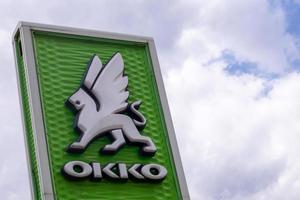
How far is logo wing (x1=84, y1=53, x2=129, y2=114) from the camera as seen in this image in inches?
508

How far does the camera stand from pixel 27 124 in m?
12.6

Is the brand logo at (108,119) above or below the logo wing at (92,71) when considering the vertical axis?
below

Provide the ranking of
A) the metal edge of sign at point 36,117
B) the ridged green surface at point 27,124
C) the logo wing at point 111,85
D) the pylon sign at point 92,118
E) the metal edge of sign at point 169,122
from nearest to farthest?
the metal edge of sign at point 36,117
the pylon sign at point 92,118
the ridged green surface at point 27,124
the metal edge of sign at point 169,122
the logo wing at point 111,85

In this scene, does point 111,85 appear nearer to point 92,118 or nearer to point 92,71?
point 92,71

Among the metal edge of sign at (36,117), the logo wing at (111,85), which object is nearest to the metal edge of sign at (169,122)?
the logo wing at (111,85)

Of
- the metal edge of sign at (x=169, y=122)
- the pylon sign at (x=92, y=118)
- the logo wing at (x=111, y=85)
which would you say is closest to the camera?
the pylon sign at (x=92, y=118)

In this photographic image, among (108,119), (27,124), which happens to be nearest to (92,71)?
(108,119)

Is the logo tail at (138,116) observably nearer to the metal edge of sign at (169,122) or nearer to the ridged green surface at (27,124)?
the metal edge of sign at (169,122)

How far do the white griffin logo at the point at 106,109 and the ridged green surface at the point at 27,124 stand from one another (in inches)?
31.7

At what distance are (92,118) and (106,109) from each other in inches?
16.2

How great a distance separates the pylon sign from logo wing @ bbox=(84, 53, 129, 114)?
0.02 m

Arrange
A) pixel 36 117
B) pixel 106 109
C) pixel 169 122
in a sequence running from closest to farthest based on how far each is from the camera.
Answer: pixel 36 117, pixel 106 109, pixel 169 122

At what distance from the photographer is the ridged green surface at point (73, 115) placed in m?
11.8

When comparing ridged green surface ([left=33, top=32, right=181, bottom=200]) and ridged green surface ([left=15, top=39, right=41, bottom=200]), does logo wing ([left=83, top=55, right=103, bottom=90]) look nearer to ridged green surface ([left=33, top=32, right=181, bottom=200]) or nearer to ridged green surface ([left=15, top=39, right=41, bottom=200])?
ridged green surface ([left=33, top=32, right=181, bottom=200])
